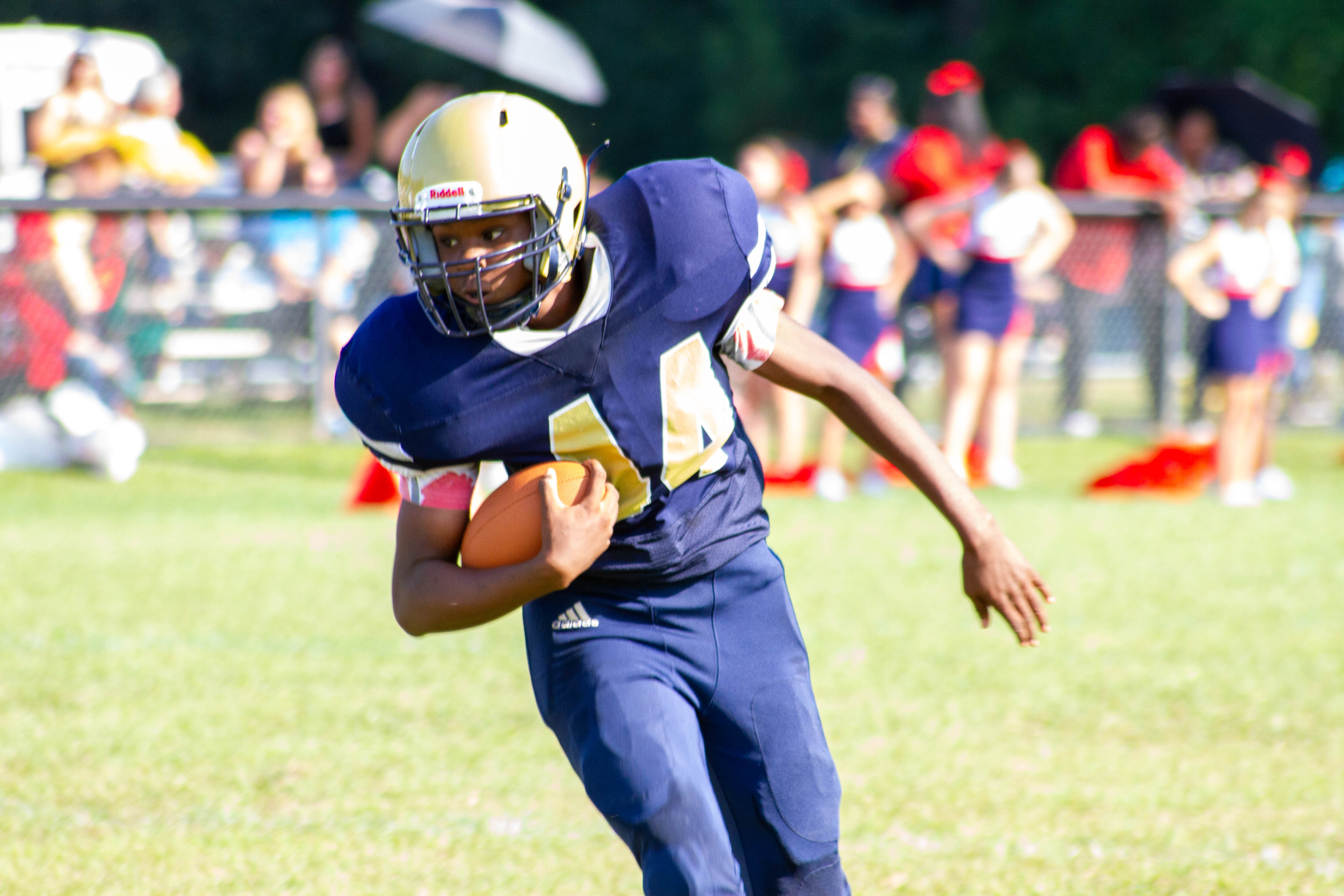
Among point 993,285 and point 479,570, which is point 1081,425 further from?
point 479,570

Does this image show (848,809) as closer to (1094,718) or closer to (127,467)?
(1094,718)

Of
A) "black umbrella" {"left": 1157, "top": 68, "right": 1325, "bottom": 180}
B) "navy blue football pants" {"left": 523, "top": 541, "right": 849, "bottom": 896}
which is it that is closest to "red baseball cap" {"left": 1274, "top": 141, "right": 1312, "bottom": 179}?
"black umbrella" {"left": 1157, "top": 68, "right": 1325, "bottom": 180}

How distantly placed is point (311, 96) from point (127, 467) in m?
4.51

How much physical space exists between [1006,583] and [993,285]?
6.46 metres

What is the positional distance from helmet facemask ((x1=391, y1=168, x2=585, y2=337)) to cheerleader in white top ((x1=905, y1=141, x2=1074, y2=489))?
644cm

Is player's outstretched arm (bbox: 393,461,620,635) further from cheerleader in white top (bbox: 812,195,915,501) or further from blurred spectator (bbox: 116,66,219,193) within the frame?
blurred spectator (bbox: 116,66,219,193)

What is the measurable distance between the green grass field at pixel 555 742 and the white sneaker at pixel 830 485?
0.85 metres

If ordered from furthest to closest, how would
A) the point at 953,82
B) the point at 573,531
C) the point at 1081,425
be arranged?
the point at 1081,425 < the point at 953,82 < the point at 573,531

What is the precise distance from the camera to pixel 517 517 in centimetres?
275

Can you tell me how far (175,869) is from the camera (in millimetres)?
3740

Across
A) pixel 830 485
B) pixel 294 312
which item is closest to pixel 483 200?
pixel 830 485

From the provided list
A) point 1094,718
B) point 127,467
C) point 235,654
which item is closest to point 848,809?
point 1094,718

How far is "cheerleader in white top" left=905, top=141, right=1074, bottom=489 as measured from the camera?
9.17m

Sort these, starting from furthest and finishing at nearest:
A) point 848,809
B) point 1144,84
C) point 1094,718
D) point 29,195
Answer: point 1144,84 < point 29,195 < point 1094,718 < point 848,809
